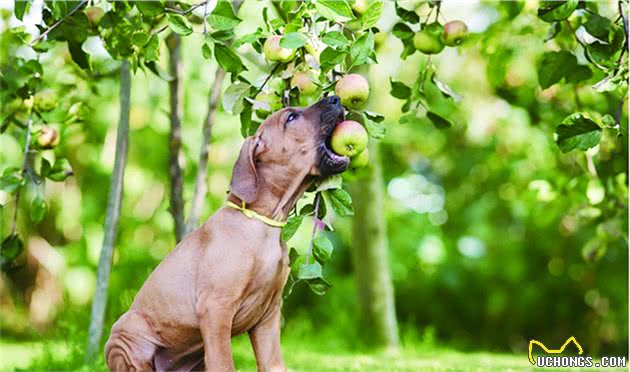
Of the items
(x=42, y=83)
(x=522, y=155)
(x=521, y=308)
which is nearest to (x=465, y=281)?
(x=521, y=308)

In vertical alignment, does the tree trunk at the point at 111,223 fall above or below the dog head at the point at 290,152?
below

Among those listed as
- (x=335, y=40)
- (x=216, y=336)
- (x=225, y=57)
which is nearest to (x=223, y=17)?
(x=225, y=57)

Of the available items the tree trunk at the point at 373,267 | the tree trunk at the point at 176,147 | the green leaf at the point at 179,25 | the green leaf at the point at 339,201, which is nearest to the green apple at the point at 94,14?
the green leaf at the point at 179,25

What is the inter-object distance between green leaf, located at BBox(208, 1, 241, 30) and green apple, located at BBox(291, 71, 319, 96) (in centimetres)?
23

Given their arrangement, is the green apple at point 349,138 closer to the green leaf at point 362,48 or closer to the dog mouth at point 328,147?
the dog mouth at point 328,147

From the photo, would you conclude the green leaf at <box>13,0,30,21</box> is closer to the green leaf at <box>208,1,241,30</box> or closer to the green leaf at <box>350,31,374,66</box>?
the green leaf at <box>208,1,241,30</box>

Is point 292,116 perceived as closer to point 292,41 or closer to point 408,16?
point 292,41

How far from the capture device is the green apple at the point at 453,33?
250cm

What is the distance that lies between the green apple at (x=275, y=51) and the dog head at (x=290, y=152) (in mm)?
136

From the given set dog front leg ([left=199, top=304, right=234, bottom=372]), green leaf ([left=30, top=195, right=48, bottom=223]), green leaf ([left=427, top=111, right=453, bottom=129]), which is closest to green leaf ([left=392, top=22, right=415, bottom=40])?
green leaf ([left=427, top=111, right=453, bottom=129])

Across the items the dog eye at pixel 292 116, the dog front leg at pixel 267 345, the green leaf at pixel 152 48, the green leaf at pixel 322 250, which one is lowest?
the dog front leg at pixel 267 345

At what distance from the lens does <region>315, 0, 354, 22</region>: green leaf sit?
6.55ft

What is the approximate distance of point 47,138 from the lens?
2.72 m

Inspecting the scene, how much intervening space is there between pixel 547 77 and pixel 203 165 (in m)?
1.44
